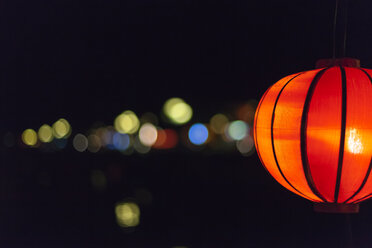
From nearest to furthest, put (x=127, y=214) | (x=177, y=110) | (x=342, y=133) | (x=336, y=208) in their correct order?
1. (x=342, y=133)
2. (x=336, y=208)
3. (x=127, y=214)
4. (x=177, y=110)

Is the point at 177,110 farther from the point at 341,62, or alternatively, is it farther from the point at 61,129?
the point at 341,62

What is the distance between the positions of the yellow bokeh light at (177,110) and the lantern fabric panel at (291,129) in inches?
848

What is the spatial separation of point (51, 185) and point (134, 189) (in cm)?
165

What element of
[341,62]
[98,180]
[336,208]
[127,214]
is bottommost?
[127,214]

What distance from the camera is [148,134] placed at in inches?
1288

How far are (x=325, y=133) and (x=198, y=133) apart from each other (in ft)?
85.0

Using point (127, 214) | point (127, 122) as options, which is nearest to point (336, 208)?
point (127, 214)

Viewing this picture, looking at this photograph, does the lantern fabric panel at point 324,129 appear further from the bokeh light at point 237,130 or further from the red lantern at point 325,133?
the bokeh light at point 237,130

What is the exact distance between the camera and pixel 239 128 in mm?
25516

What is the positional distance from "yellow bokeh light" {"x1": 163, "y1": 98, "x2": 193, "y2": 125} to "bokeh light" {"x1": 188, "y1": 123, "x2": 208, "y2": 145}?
1.44 m

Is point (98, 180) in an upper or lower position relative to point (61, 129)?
lower

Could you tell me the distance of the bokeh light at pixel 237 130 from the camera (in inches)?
993

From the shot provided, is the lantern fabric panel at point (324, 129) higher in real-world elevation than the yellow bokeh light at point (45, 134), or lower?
lower

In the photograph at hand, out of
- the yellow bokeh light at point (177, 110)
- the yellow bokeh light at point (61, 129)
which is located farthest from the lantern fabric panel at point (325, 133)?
the yellow bokeh light at point (61, 129)
